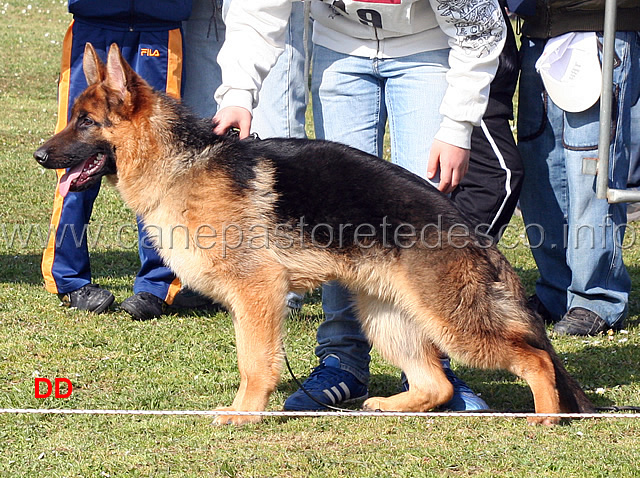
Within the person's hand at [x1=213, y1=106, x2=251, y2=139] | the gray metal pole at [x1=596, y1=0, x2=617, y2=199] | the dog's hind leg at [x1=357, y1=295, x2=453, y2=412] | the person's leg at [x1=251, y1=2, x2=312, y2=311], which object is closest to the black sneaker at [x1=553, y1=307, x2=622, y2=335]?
the dog's hind leg at [x1=357, y1=295, x2=453, y2=412]

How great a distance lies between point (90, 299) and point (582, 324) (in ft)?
10.3

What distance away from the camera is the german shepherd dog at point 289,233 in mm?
3816

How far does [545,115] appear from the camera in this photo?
5727mm

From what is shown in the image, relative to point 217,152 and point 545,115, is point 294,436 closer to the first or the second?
point 217,152

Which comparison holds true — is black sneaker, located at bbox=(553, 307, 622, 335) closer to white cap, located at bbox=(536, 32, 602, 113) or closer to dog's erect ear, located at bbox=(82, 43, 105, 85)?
white cap, located at bbox=(536, 32, 602, 113)

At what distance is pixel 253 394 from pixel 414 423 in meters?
0.74

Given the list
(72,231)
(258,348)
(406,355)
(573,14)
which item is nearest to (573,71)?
(573,14)

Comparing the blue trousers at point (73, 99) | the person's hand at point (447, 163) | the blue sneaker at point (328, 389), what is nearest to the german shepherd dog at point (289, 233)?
the person's hand at point (447, 163)

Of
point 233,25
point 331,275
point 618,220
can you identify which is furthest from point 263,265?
point 618,220

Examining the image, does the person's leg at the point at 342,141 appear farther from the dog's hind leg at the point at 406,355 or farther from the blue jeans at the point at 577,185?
the blue jeans at the point at 577,185

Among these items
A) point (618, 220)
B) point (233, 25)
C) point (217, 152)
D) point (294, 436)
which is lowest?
point (294, 436)

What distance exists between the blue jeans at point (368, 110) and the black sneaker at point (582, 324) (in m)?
1.67

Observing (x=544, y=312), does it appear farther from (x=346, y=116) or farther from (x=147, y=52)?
(x=147, y=52)

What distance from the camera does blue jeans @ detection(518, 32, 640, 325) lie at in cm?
554
